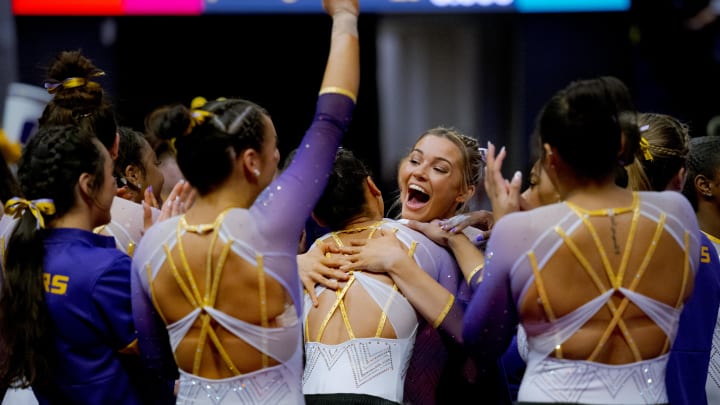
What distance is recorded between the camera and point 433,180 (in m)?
3.53

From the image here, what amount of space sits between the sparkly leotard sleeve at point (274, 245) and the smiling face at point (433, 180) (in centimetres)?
106

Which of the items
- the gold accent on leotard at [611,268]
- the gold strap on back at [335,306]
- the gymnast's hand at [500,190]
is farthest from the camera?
the gold strap on back at [335,306]

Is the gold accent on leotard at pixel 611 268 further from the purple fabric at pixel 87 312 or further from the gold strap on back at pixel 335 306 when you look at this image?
the purple fabric at pixel 87 312

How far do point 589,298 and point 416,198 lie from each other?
1.32 m

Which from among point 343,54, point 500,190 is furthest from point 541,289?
point 343,54

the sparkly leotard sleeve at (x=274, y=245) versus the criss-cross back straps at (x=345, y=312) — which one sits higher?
the sparkly leotard sleeve at (x=274, y=245)

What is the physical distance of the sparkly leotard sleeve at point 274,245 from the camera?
2.42 meters

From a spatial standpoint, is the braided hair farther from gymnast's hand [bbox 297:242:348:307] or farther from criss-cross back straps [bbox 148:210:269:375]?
gymnast's hand [bbox 297:242:348:307]

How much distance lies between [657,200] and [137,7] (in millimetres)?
5136

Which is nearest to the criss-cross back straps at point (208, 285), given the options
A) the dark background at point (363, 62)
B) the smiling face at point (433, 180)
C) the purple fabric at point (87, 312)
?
the purple fabric at point (87, 312)

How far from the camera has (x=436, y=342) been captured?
10.7ft

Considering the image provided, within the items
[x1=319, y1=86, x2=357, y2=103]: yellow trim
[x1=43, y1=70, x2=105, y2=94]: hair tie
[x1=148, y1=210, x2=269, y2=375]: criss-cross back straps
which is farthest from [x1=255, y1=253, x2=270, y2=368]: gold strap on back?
[x1=43, y1=70, x2=105, y2=94]: hair tie

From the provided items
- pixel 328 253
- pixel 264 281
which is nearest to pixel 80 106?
pixel 328 253

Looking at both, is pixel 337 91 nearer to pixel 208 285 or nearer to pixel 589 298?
pixel 208 285
